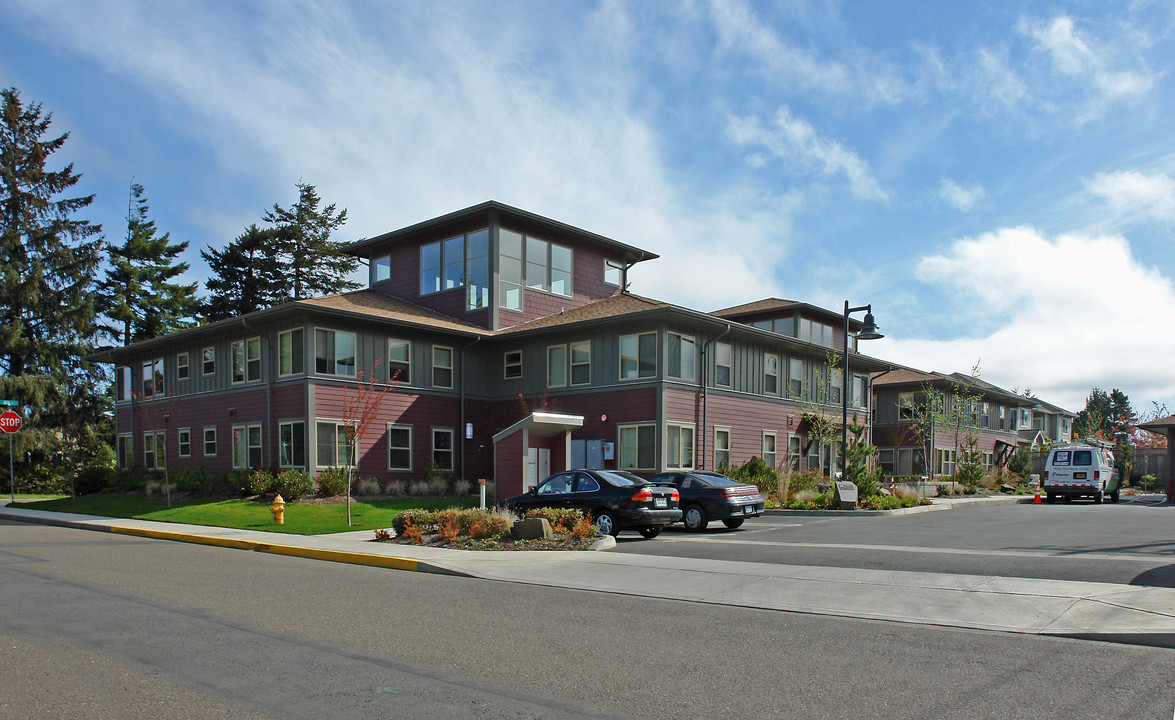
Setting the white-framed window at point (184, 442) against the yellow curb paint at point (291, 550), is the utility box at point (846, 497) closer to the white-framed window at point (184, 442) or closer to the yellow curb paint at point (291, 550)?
the yellow curb paint at point (291, 550)

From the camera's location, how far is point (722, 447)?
30.3 meters

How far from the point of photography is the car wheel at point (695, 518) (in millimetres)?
19328

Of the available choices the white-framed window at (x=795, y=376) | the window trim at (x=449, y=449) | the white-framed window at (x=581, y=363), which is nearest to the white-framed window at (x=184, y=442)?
the window trim at (x=449, y=449)

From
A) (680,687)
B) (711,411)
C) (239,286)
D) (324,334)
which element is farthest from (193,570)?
(239,286)

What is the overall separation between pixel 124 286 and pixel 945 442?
5468 centimetres

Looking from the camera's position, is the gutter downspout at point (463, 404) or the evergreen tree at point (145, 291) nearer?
the gutter downspout at point (463, 404)

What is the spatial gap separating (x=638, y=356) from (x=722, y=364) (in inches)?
143

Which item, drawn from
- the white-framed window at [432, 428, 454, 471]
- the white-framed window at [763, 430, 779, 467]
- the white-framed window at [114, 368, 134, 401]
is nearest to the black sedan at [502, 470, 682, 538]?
the white-framed window at [432, 428, 454, 471]

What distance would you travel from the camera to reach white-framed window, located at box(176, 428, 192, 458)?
33969 millimetres

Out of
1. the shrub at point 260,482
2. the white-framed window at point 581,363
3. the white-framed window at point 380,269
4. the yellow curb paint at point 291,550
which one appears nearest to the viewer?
the yellow curb paint at point 291,550

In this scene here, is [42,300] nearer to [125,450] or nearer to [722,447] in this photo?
[125,450]

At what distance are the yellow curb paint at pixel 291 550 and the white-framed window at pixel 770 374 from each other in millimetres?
20953

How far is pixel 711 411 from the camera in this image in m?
29.6

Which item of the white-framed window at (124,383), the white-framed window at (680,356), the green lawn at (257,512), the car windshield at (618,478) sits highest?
the white-framed window at (680,356)
